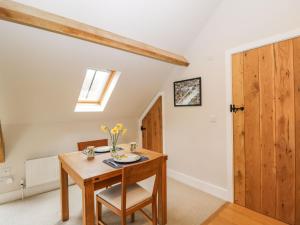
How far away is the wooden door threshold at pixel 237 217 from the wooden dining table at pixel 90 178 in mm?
607

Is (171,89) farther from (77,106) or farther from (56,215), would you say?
(56,215)

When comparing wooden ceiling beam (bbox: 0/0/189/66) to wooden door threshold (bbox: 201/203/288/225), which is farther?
wooden door threshold (bbox: 201/203/288/225)

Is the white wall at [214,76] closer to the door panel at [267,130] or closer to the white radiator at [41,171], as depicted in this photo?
the door panel at [267,130]

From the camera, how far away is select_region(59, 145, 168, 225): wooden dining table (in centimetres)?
136

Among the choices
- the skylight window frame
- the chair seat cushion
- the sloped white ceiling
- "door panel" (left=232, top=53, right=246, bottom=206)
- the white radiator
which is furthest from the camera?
the skylight window frame

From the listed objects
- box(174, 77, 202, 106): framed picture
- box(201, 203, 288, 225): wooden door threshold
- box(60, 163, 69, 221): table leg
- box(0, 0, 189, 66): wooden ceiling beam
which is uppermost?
box(0, 0, 189, 66): wooden ceiling beam

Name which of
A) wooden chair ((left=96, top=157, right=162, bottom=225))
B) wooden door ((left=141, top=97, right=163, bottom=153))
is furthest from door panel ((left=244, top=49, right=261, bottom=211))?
wooden door ((left=141, top=97, right=163, bottom=153))

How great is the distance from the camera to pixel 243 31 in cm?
211

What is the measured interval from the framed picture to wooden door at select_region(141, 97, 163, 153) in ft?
1.64

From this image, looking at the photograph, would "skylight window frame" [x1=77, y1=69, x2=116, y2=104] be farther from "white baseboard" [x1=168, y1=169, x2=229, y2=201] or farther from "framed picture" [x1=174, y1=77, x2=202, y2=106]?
"white baseboard" [x1=168, y1=169, x2=229, y2=201]

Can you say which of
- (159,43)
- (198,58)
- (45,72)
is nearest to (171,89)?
(198,58)

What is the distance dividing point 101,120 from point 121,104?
0.49 meters

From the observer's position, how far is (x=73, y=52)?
6.51ft

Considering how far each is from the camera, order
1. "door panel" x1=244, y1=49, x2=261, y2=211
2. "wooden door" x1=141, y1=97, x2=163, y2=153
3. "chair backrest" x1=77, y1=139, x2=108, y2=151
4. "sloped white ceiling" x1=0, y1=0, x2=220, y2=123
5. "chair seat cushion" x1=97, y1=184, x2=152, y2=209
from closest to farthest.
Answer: "chair seat cushion" x1=97, y1=184, x2=152, y2=209 < "sloped white ceiling" x1=0, y1=0, x2=220, y2=123 < "door panel" x1=244, y1=49, x2=261, y2=211 < "chair backrest" x1=77, y1=139, x2=108, y2=151 < "wooden door" x1=141, y1=97, x2=163, y2=153
